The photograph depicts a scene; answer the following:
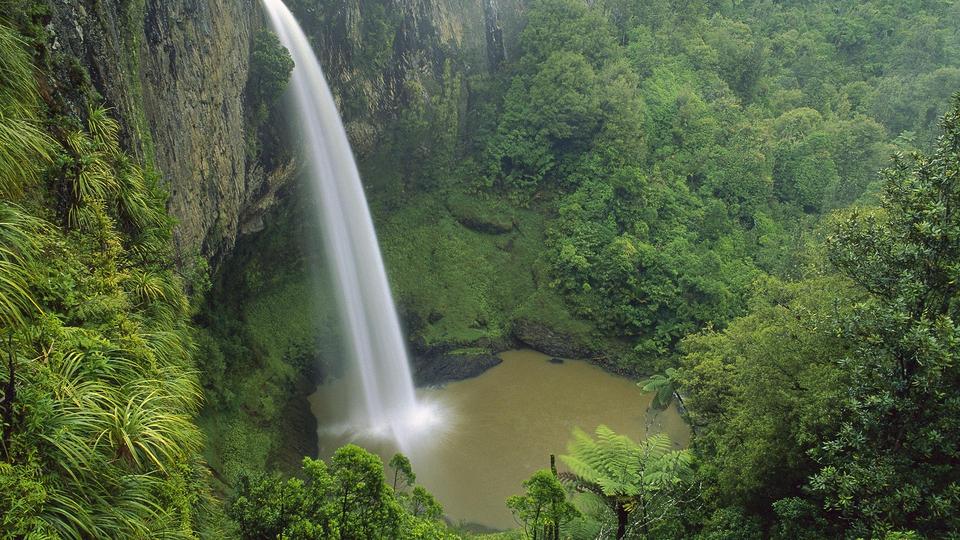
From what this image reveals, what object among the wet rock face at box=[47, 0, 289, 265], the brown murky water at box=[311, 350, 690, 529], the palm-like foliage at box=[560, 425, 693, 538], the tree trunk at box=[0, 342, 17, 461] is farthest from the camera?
the brown murky water at box=[311, 350, 690, 529]

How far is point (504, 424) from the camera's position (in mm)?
16359

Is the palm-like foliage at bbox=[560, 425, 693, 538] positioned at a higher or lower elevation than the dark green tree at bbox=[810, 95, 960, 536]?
lower

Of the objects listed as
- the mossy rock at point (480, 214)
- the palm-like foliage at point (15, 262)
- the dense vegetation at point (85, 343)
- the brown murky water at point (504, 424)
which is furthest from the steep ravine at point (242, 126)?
the mossy rock at point (480, 214)

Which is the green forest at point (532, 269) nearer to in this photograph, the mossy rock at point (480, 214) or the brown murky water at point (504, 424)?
the mossy rock at point (480, 214)

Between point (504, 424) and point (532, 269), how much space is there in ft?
22.9

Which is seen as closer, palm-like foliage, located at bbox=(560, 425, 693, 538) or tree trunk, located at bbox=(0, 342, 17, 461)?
tree trunk, located at bbox=(0, 342, 17, 461)

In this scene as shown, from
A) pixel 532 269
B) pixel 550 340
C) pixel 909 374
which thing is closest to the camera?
pixel 909 374

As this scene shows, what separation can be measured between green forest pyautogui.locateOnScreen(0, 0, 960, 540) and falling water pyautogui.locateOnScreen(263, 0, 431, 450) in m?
0.59

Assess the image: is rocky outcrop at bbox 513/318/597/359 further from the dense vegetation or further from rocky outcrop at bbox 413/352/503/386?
the dense vegetation

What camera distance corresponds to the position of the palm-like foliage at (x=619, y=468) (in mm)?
8539

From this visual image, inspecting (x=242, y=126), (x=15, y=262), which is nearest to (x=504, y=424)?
(x=242, y=126)

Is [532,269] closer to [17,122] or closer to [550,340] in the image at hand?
[550,340]

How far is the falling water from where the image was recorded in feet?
53.2

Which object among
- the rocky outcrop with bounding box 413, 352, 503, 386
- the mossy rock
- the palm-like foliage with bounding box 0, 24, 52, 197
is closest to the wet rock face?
the palm-like foliage with bounding box 0, 24, 52, 197
